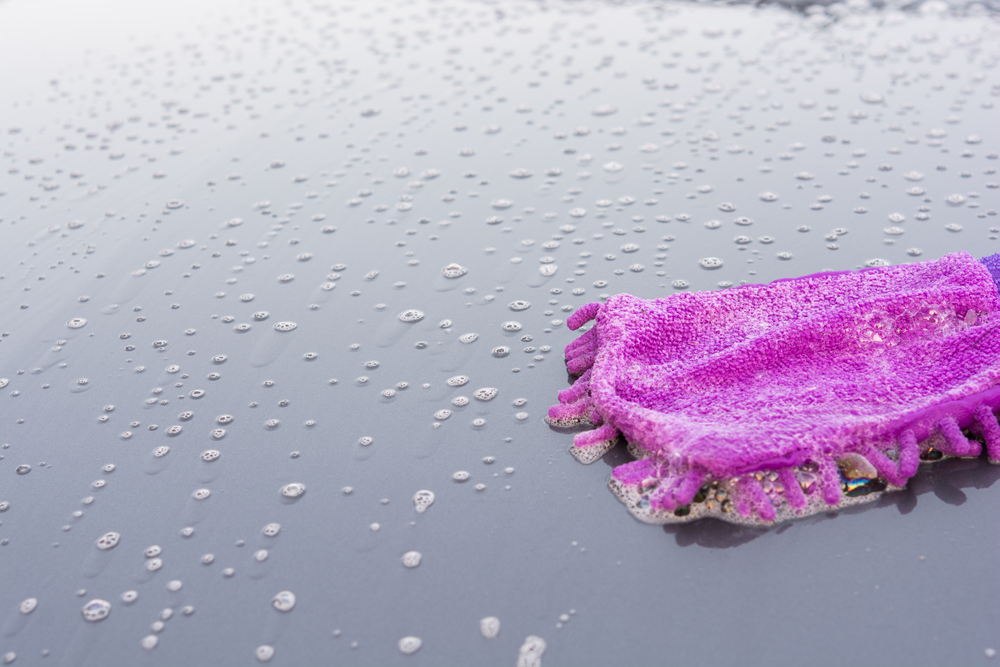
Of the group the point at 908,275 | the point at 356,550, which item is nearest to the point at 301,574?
the point at 356,550

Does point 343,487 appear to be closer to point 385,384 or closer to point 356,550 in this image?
point 356,550

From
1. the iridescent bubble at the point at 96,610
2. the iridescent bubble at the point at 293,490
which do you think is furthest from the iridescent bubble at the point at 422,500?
the iridescent bubble at the point at 96,610

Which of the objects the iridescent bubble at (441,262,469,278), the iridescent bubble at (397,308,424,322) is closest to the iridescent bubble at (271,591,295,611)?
the iridescent bubble at (397,308,424,322)

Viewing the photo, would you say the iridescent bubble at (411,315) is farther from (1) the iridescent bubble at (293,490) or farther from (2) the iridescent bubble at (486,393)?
(1) the iridescent bubble at (293,490)

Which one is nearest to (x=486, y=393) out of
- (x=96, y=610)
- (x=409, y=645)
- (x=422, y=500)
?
(x=422, y=500)

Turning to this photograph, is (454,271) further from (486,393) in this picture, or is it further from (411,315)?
(486,393)

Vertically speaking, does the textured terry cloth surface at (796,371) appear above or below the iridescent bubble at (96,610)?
below
